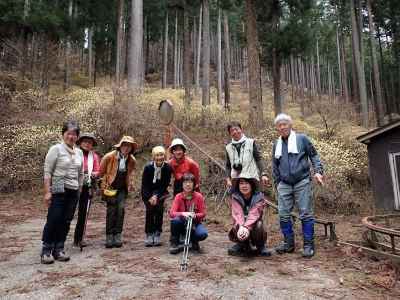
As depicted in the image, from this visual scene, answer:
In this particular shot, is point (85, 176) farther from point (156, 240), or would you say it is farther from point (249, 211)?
point (249, 211)

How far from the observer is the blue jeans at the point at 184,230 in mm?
4766

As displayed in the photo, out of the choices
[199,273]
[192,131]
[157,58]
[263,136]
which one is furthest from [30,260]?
[157,58]

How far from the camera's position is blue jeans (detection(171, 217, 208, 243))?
188 inches

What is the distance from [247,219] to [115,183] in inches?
79.3

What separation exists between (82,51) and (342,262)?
3345cm

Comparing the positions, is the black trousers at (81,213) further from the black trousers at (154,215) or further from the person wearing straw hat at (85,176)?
the black trousers at (154,215)

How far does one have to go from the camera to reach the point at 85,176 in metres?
5.19

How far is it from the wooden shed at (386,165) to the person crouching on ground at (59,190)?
10643 millimetres

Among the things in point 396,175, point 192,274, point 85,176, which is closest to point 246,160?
point 192,274

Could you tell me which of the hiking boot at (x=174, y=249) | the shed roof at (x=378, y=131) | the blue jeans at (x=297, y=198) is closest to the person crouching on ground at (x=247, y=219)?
the blue jeans at (x=297, y=198)

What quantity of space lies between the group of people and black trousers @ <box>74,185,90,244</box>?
0.05ft

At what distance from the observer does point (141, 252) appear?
4.92 meters

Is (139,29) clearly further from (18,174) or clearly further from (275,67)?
(18,174)

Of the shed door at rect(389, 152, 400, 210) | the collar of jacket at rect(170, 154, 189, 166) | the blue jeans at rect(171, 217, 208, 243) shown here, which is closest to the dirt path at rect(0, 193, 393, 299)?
the blue jeans at rect(171, 217, 208, 243)
